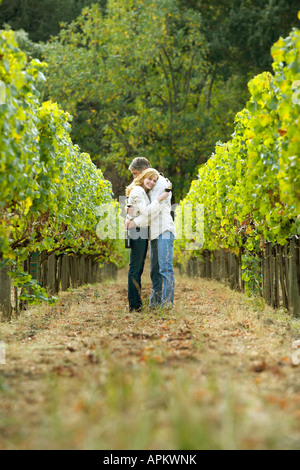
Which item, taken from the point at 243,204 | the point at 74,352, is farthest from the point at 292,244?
the point at 74,352

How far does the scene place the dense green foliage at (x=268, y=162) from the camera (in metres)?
4.65

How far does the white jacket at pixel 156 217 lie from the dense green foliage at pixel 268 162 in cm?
110

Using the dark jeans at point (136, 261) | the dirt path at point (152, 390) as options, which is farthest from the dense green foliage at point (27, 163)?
the dirt path at point (152, 390)

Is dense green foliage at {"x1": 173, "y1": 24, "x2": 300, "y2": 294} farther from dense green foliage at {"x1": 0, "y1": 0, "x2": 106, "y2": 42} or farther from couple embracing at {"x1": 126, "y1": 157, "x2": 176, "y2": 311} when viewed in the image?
dense green foliage at {"x1": 0, "y1": 0, "x2": 106, "y2": 42}

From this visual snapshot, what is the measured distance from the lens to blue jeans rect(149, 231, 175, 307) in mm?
7242

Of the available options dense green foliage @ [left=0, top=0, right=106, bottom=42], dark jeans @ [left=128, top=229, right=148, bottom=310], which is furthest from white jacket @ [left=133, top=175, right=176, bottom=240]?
dense green foliage @ [left=0, top=0, right=106, bottom=42]

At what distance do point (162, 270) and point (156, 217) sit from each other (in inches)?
28.7

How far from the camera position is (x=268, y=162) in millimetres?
5980

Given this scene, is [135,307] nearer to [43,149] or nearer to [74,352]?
[43,149]

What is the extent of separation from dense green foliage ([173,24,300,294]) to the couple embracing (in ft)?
3.82

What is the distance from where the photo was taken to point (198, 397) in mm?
2711

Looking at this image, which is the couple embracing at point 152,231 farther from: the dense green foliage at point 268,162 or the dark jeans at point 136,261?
the dense green foliage at point 268,162

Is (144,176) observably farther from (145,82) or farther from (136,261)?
(145,82)

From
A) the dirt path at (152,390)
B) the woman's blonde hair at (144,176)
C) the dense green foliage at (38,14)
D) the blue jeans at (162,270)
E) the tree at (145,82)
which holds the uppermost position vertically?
the dense green foliage at (38,14)
